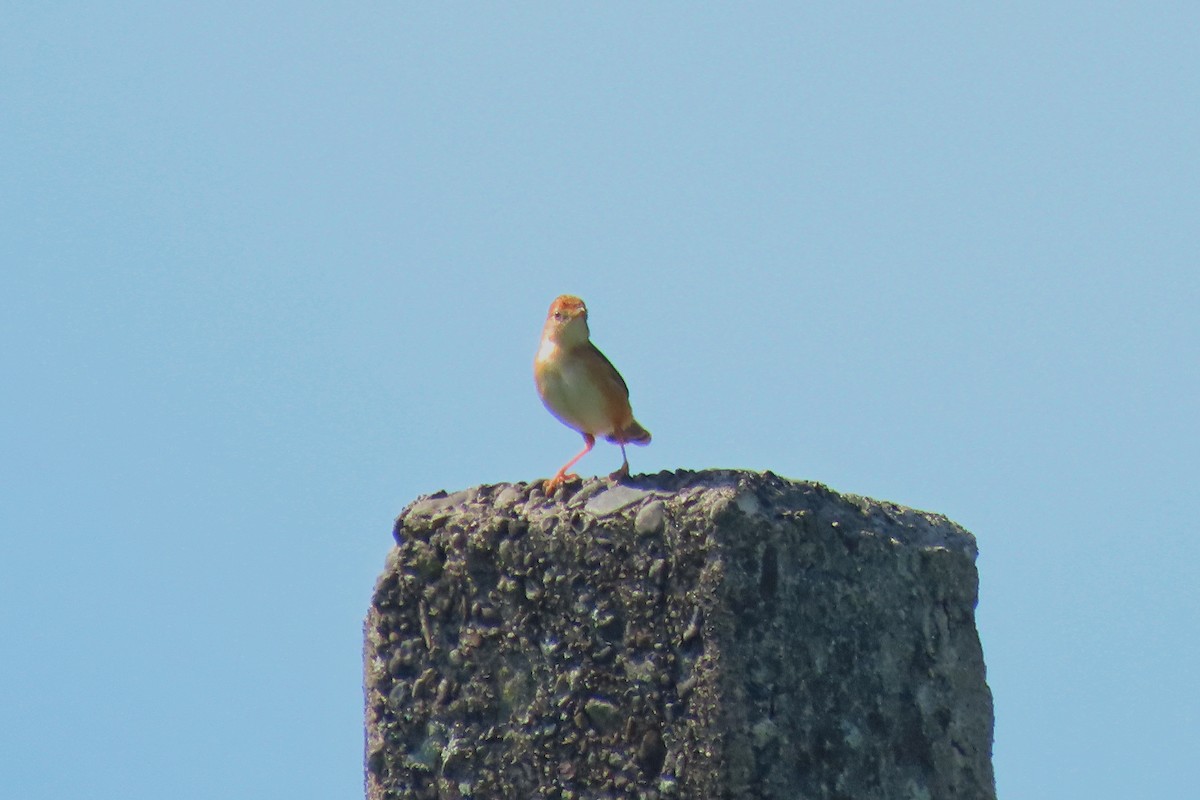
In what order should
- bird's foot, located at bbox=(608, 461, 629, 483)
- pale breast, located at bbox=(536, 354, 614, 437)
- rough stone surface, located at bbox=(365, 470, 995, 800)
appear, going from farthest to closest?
1. pale breast, located at bbox=(536, 354, 614, 437)
2. bird's foot, located at bbox=(608, 461, 629, 483)
3. rough stone surface, located at bbox=(365, 470, 995, 800)

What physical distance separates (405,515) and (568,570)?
2.13ft

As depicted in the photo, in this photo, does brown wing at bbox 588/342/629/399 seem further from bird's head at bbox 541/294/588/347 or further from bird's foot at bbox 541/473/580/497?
bird's foot at bbox 541/473/580/497

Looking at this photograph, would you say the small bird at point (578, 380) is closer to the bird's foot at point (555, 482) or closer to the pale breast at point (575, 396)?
the pale breast at point (575, 396)

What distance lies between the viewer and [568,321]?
475cm

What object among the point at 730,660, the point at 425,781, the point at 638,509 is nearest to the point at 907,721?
the point at 730,660

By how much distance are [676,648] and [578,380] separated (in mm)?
1459

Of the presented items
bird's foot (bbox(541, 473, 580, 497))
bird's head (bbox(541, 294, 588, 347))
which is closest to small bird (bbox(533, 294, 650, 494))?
bird's head (bbox(541, 294, 588, 347))

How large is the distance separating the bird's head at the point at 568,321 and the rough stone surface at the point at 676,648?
2.85 ft

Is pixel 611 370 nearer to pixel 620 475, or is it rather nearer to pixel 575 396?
pixel 575 396

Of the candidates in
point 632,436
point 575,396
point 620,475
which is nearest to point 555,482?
point 620,475

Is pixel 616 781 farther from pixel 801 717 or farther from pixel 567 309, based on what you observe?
pixel 567 309

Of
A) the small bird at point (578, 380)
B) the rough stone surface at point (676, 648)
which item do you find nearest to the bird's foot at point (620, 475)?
the rough stone surface at point (676, 648)

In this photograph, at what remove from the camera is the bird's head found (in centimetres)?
474

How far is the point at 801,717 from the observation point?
3445 mm
